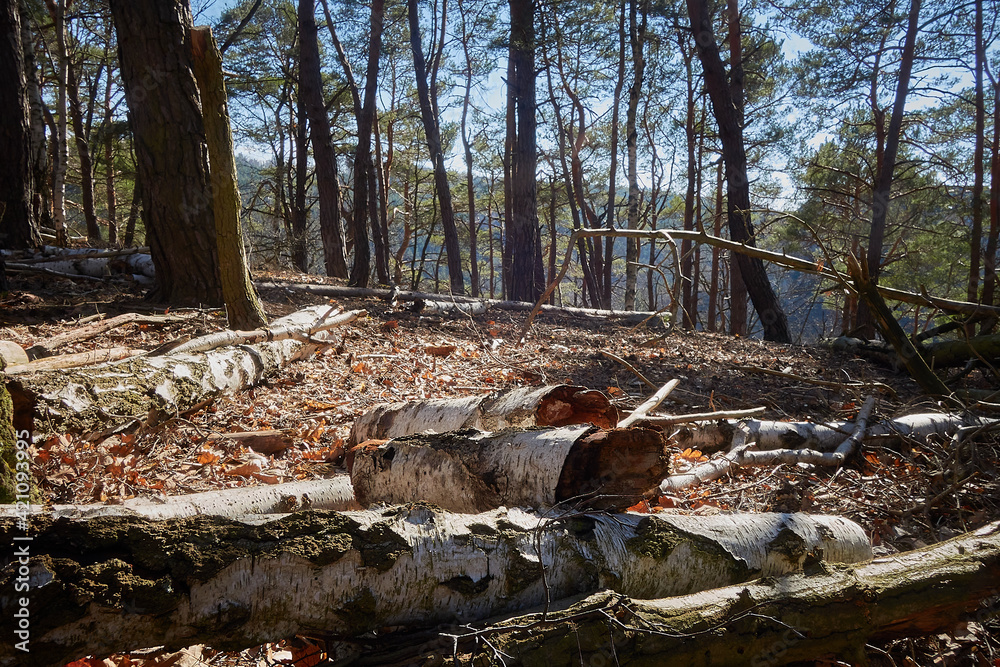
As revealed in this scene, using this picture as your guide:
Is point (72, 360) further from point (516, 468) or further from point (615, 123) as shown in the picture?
point (615, 123)

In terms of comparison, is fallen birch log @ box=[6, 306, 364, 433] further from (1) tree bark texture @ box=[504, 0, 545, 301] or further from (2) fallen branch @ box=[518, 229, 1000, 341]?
(1) tree bark texture @ box=[504, 0, 545, 301]

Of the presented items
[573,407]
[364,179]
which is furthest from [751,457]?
[364,179]

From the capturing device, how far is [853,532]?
1864mm

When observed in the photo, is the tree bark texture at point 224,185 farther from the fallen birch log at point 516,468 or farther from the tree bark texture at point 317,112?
the tree bark texture at point 317,112

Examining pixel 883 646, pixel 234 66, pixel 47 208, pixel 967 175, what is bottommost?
pixel 883 646

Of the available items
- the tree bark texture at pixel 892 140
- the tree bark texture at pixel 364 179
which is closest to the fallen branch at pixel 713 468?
the tree bark texture at pixel 364 179

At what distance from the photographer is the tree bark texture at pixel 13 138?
662 centimetres

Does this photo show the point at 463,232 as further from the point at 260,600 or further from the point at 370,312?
the point at 260,600

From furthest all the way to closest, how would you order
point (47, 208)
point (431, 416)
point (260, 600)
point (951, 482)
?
point (47, 208), point (431, 416), point (951, 482), point (260, 600)

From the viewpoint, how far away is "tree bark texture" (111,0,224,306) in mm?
5145

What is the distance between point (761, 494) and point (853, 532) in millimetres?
948

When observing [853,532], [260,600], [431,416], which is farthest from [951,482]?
[260,600]

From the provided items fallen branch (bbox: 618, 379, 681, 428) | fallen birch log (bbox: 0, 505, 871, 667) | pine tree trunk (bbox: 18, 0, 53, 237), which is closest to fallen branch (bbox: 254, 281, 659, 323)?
pine tree trunk (bbox: 18, 0, 53, 237)

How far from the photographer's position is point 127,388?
118 inches
